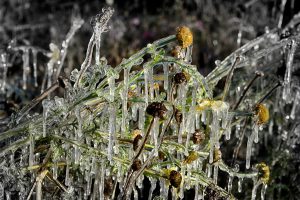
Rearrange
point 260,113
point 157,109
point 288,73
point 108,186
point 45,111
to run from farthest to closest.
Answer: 1. point 288,73
2. point 108,186
3. point 260,113
4. point 45,111
5. point 157,109

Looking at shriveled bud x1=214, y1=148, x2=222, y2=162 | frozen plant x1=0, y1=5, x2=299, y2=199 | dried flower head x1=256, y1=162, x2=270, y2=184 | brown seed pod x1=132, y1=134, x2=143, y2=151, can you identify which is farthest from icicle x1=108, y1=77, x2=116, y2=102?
dried flower head x1=256, y1=162, x2=270, y2=184

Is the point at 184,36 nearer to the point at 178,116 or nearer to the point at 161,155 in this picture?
the point at 178,116

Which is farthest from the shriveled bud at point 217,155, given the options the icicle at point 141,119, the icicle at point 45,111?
the icicle at point 45,111

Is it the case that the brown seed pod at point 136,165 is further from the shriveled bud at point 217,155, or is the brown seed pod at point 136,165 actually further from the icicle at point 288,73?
the icicle at point 288,73

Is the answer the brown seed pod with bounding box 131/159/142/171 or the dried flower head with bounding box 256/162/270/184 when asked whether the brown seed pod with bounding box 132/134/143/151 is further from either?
the dried flower head with bounding box 256/162/270/184

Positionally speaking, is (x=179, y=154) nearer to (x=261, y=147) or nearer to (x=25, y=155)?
(x=25, y=155)

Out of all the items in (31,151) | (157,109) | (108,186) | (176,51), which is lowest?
(108,186)

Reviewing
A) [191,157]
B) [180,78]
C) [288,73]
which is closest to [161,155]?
[191,157]

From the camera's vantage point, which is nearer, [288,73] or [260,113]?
[260,113]

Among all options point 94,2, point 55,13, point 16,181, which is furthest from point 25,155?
point 94,2
